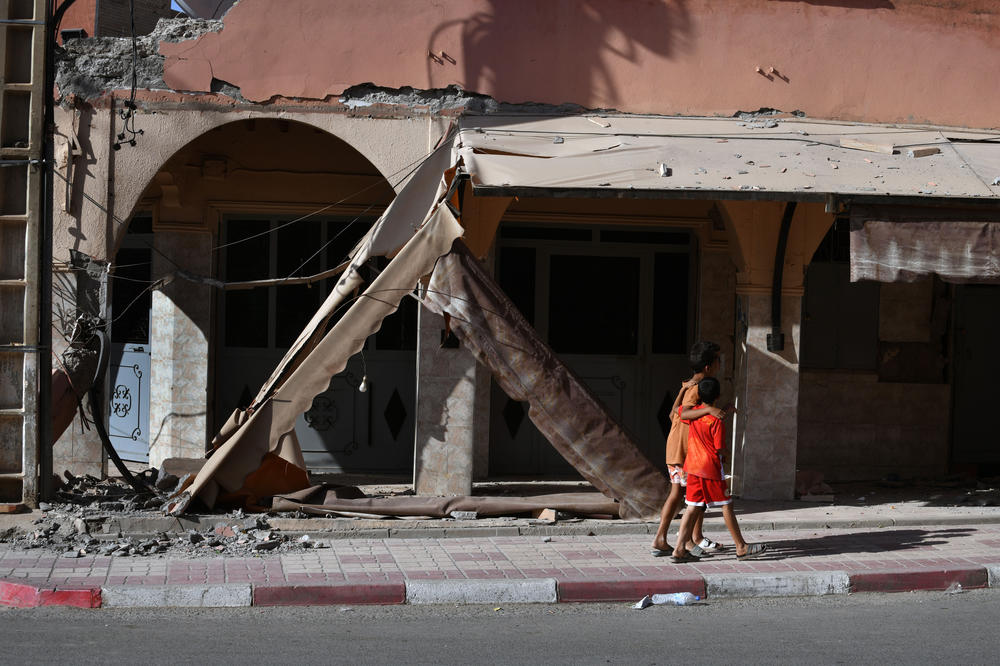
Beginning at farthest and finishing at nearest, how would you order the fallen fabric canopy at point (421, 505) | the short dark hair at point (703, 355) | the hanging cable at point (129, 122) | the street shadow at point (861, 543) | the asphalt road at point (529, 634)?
the hanging cable at point (129, 122) → the fallen fabric canopy at point (421, 505) → the street shadow at point (861, 543) → the short dark hair at point (703, 355) → the asphalt road at point (529, 634)

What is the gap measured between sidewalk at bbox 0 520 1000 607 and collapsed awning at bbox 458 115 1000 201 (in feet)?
8.65

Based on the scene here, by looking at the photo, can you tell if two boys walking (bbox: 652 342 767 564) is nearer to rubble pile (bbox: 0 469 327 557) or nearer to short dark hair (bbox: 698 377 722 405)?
short dark hair (bbox: 698 377 722 405)

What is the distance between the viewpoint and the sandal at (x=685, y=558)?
7.55 meters

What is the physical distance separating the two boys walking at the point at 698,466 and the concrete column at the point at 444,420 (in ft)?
7.21

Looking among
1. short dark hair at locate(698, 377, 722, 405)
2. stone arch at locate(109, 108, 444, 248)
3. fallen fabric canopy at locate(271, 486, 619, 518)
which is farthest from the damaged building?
short dark hair at locate(698, 377, 722, 405)

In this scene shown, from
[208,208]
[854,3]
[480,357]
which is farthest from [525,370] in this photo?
[854,3]

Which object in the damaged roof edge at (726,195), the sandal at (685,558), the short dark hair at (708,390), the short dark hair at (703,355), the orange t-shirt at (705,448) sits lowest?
the sandal at (685,558)

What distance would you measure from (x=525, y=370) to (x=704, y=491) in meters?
1.75

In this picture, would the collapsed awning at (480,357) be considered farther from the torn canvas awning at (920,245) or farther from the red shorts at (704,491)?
the torn canvas awning at (920,245)

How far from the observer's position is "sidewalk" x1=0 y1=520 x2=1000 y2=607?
6.66 m

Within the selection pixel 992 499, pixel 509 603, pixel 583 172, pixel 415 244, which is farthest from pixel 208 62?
pixel 992 499

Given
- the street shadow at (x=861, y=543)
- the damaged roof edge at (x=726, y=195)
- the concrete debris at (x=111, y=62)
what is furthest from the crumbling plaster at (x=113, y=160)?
the street shadow at (x=861, y=543)

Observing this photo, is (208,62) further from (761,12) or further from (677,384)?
(677,384)

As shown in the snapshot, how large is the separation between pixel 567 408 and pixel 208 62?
14.3 ft
